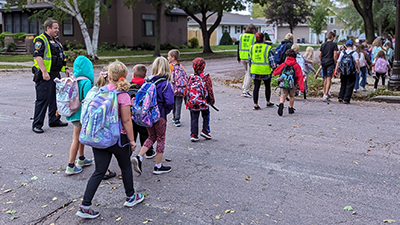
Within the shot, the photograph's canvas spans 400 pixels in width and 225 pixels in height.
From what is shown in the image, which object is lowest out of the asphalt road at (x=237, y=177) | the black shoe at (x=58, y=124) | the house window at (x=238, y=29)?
the asphalt road at (x=237, y=177)

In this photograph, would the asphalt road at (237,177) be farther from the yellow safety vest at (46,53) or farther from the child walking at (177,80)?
the yellow safety vest at (46,53)

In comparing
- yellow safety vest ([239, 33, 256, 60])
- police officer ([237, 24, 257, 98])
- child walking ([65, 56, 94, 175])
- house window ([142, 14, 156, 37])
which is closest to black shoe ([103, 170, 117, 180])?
child walking ([65, 56, 94, 175])

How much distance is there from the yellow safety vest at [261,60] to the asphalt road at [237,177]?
160 cm

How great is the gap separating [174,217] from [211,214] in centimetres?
39

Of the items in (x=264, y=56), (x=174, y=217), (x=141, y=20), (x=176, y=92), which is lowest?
(x=174, y=217)

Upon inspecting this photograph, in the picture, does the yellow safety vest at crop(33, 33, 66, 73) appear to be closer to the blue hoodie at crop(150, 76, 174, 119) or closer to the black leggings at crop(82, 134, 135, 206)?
the blue hoodie at crop(150, 76, 174, 119)

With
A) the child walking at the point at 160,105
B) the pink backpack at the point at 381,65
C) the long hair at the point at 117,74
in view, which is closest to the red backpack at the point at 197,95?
the child walking at the point at 160,105

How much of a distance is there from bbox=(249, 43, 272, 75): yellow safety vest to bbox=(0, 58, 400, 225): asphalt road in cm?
160

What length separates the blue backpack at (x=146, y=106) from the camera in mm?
5426

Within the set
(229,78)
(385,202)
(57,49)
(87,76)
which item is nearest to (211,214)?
(385,202)

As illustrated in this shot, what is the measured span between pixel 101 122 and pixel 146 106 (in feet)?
3.97

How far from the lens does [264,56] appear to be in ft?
33.9

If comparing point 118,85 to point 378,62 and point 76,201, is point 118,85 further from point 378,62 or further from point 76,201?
point 378,62

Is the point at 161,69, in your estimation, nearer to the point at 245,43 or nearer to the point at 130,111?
the point at 130,111
